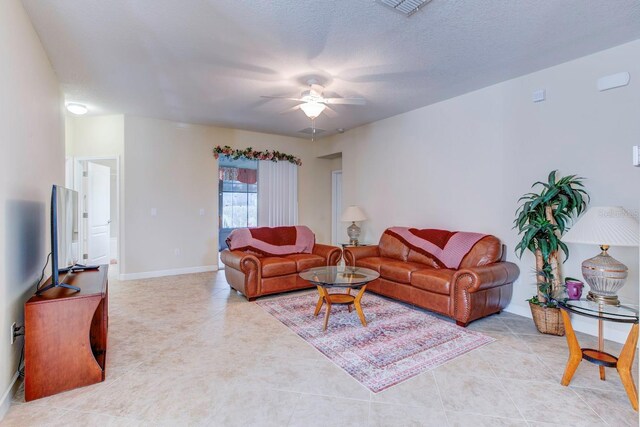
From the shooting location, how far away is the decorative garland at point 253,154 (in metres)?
5.99

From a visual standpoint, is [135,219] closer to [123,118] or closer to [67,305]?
[123,118]

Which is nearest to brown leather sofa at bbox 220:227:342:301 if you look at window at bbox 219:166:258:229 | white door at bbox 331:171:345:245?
white door at bbox 331:171:345:245

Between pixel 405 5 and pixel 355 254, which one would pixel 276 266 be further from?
pixel 405 5

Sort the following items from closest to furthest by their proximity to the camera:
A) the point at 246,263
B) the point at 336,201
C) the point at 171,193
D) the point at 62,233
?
the point at 62,233 < the point at 246,263 < the point at 171,193 < the point at 336,201

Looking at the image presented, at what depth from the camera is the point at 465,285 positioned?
3.19 meters

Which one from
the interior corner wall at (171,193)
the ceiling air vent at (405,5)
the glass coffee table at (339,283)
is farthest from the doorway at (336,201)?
the ceiling air vent at (405,5)

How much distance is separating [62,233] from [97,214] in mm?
4429

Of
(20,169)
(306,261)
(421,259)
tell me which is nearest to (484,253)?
(421,259)

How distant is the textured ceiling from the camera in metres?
2.38

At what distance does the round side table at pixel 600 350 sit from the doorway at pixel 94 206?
5.83 meters

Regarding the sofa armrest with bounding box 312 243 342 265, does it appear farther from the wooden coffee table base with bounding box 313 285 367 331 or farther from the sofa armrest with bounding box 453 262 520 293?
the sofa armrest with bounding box 453 262 520 293

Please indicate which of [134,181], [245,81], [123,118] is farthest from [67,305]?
[123,118]

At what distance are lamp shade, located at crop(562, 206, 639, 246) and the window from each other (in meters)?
6.28

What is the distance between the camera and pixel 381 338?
293 cm
